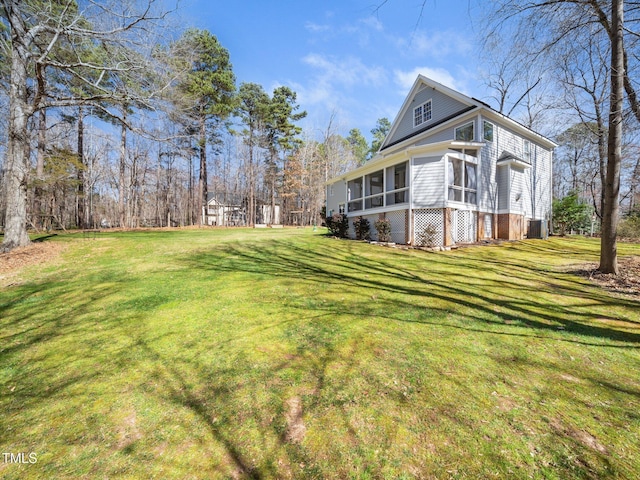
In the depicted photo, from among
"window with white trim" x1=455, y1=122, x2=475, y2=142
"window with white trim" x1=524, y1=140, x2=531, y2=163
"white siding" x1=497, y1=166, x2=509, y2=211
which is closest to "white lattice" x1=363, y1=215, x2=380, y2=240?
"window with white trim" x1=455, y1=122, x2=475, y2=142

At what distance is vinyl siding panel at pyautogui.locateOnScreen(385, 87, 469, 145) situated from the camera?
15000mm

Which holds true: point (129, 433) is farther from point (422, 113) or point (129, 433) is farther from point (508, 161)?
point (422, 113)

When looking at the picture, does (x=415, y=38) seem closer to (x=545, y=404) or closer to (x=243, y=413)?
(x=545, y=404)

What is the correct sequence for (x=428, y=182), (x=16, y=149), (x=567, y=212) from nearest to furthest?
(x=16, y=149)
(x=428, y=182)
(x=567, y=212)

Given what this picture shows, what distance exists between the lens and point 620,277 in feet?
21.6

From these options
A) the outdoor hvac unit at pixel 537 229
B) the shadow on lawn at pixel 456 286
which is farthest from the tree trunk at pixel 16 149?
the outdoor hvac unit at pixel 537 229

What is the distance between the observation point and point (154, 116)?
10.2 m

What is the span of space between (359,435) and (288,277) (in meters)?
4.58

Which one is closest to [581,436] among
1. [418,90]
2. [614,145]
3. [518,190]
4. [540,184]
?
[614,145]

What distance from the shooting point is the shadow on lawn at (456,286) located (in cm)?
433

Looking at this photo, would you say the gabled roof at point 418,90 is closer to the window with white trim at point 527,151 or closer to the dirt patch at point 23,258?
the window with white trim at point 527,151

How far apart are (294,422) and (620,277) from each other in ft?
29.3

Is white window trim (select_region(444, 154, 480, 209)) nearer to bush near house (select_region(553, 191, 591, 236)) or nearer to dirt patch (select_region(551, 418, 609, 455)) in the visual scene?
A: bush near house (select_region(553, 191, 591, 236))

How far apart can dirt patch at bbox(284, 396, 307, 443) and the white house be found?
1039cm
